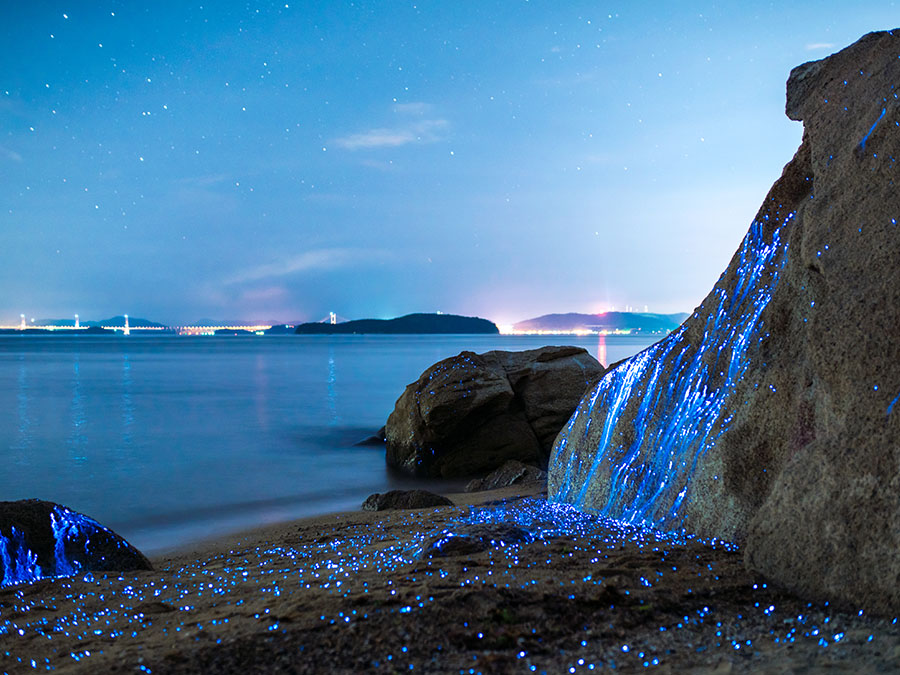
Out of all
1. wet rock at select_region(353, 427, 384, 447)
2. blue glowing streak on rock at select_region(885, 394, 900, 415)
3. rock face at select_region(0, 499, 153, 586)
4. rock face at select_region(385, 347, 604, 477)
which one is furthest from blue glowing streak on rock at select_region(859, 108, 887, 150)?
wet rock at select_region(353, 427, 384, 447)

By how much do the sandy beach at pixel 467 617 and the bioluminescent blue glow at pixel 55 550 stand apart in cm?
24

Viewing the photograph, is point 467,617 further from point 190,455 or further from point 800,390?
point 190,455

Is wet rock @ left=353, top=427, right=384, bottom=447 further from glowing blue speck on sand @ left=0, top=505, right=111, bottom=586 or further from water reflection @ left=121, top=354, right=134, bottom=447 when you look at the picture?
glowing blue speck on sand @ left=0, top=505, right=111, bottom=586

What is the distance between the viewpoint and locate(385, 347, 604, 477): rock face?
10.2 metres

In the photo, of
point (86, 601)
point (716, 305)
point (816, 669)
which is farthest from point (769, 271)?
point (86, 601)

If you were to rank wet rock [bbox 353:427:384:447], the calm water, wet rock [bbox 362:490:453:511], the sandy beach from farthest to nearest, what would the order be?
1. wet rock [bbox 353:427:384:447]
2. the calm water
3. wet rock [bbox 362:490:453:511]
4. the sandy beach

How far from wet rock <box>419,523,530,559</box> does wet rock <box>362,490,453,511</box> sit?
2.89m

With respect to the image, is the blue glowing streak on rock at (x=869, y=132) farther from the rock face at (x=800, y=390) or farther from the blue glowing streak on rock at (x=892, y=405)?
the blue glowing streak on rock at (x=892, y=405)

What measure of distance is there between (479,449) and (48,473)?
7.22 m

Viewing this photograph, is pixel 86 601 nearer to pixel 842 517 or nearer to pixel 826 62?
pixel 842 517

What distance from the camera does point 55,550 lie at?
441 cm

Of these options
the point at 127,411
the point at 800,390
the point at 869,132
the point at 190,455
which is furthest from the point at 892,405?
the point at 127,411

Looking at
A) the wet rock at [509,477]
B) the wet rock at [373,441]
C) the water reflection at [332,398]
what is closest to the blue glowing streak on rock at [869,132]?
the wet rock at [509,477]

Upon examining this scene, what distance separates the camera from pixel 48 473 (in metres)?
11.6
